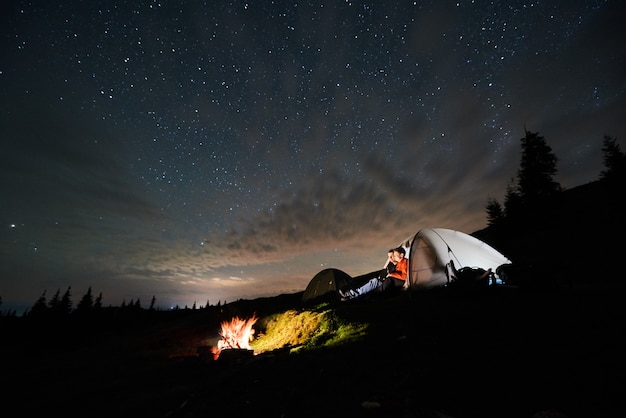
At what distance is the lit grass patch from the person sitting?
6.39 feet

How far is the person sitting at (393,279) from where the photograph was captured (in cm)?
974

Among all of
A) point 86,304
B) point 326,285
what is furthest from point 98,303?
point 326,285

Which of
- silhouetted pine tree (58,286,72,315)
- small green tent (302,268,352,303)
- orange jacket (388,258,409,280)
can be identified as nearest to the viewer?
orange jacket (388,258,409,280)

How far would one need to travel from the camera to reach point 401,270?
9812 millimetres

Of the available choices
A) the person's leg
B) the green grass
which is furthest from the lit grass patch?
the person's leg

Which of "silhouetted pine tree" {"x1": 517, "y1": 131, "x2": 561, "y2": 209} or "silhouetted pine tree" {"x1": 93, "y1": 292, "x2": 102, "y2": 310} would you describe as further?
"silhouetted pine tree" {"x1": 93, "y1": 292, "x2": 102, "y2": 310}

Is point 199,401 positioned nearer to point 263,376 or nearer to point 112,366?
point 263,376

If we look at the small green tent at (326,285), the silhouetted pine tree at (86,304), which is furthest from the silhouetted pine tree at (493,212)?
the silhouetted pine tree at (86,304)

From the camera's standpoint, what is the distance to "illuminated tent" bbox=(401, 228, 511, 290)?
9.03 metres

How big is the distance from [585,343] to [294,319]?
7930 millimetres

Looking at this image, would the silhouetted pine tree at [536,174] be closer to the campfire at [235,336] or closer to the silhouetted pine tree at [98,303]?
the campfire at [235,336]

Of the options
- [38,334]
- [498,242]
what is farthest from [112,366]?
[38,334]

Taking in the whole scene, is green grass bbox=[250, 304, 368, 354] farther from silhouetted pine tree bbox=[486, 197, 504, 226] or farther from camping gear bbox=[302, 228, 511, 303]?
silhouetted pine tree bbox=[486, 197, 504, 226]

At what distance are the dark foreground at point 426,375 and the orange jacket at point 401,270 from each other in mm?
1753
